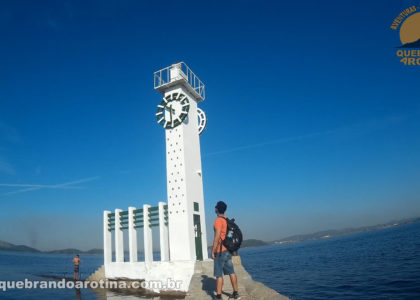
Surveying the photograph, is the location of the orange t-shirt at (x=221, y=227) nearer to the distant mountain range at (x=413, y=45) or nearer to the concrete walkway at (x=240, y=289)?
the concrete walkway at (x=240, y=289)

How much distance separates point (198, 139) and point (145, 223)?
23.7ft

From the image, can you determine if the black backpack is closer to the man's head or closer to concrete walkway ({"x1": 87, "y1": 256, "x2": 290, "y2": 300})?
the man's head

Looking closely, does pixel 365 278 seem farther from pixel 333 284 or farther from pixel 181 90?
pixel 181 90

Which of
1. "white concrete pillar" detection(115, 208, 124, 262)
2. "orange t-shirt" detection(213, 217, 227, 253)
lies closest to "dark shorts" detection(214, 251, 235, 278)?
"orange t-shirt" detection(213, 217, 227, 253)

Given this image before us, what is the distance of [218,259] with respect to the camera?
761 centimetres

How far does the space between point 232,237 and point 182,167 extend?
1106 cm

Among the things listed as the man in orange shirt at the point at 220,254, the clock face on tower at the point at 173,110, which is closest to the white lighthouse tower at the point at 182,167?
the clock face on tower at the point at 173,110

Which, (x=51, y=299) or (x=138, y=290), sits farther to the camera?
(x=138, y=290)

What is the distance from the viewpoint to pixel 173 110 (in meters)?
20.0

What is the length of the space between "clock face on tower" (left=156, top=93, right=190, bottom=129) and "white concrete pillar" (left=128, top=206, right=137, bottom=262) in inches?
259

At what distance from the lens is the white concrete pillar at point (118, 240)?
63.7ft

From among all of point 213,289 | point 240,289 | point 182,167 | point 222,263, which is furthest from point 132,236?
point 222,263

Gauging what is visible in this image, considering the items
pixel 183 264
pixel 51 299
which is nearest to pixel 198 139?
pixel 183 264

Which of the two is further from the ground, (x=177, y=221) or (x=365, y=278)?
(x=177, y=221)
